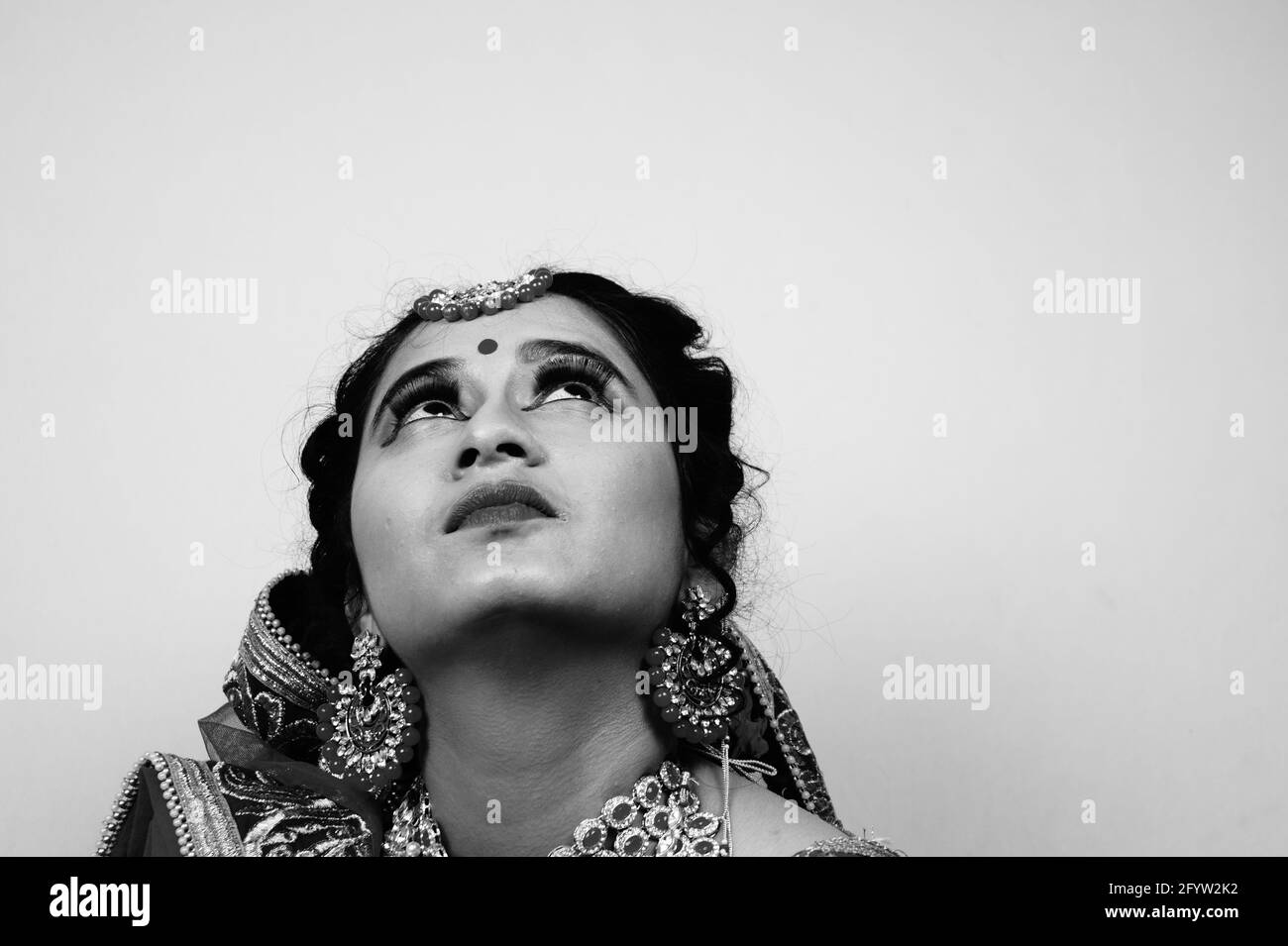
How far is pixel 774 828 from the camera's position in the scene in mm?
2498

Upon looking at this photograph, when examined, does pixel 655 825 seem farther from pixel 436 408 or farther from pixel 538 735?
pixel 436 408

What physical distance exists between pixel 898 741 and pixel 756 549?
0.63 meters

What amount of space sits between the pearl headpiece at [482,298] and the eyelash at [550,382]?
0.18 meters

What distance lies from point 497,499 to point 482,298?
55cm

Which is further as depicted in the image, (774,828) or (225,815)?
(225,815)

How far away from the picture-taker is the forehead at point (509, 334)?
8.98 feet

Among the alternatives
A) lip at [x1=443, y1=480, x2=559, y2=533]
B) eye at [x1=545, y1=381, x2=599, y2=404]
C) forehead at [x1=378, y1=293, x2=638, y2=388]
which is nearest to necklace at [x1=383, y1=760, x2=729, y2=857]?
lip at [x1=443, y1=480, x2=559, y2=533]

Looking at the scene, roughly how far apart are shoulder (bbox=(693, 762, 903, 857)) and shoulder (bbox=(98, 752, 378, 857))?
0.64 m

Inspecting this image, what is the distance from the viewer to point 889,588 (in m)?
3.68

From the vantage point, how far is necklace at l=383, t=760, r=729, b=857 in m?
2.46

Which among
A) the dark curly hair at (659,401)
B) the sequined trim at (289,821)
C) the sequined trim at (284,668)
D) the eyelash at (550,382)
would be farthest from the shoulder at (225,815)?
the eyelash at (550,382)

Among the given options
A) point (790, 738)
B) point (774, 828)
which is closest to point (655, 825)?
point (774, 828)

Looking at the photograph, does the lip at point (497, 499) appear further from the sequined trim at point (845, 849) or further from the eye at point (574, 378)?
the sequined trim at point (845, 849)
